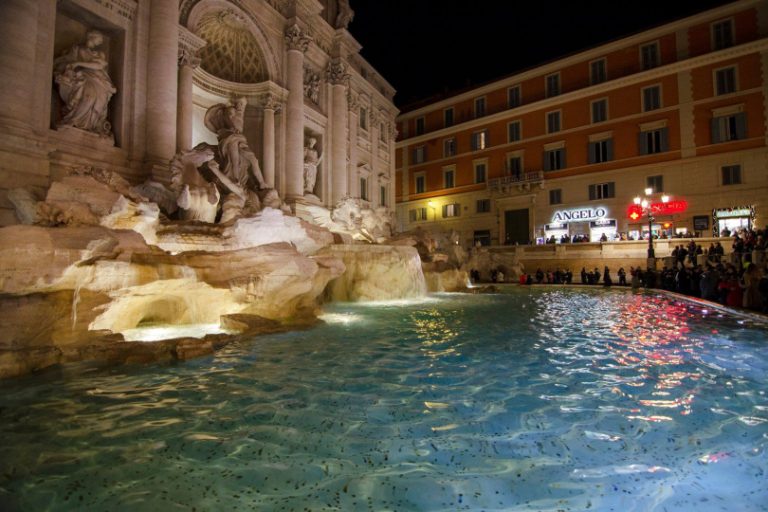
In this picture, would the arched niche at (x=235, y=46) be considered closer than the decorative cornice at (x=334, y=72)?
Yes

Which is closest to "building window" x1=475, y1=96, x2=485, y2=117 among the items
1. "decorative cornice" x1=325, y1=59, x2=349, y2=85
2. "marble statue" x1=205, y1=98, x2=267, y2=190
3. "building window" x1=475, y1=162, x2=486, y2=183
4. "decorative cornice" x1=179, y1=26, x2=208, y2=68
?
"building window" x1=475, y1=162, x2=486, y2=183

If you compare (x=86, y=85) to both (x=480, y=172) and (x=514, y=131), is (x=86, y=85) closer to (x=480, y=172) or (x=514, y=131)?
(x=480, y=172)

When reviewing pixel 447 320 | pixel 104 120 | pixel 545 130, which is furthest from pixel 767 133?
pixel 104 120

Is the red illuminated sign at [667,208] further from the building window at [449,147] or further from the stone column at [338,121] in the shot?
the stone column at [338,121]

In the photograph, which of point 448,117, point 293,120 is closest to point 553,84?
point 448,117

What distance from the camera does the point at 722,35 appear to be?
2194 centimetres

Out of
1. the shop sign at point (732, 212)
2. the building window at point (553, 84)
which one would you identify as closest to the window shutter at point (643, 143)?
the shop sign at point (732, 212)

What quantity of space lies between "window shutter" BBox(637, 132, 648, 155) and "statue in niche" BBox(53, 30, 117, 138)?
2692cm

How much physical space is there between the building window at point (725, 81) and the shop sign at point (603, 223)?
8.58m

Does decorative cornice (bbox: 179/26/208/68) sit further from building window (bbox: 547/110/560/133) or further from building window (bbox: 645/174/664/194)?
building window (bbox: 645/174/664/194)

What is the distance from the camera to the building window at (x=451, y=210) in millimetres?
32250

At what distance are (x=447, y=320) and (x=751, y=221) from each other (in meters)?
21.8

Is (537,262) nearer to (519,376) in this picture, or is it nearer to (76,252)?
(519,376)

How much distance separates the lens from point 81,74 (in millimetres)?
9969
